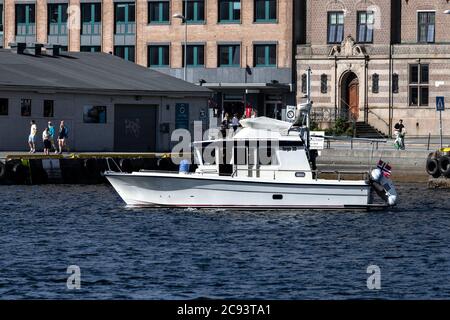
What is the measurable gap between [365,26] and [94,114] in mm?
28056

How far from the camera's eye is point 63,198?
5506cm

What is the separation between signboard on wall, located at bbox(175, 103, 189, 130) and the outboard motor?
109ft

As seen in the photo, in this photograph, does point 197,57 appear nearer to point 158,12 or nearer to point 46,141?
point 158,12

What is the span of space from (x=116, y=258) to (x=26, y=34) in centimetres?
7192

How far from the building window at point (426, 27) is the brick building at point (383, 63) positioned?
0.07 m

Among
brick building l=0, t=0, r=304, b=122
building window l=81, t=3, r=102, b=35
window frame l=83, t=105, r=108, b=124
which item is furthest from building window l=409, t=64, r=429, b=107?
window frame l=83, t=105, r=108, b=124

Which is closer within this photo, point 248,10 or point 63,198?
point 63,198

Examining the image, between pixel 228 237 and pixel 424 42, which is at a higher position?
pixel 424 42

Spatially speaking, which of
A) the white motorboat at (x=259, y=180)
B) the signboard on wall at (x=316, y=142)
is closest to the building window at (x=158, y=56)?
the signboard on wall at (x=316, y=142)

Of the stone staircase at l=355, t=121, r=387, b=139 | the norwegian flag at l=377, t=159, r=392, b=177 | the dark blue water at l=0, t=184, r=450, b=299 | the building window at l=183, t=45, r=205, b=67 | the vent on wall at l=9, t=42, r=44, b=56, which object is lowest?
the dark blue water at l=0, t=184, r=450, b=299

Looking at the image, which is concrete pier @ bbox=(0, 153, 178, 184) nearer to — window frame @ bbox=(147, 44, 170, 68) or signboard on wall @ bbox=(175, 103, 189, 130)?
signboard on wall @ bbox=(175, 103, 189, 130)

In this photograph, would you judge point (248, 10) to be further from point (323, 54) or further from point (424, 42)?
point (424, 42)

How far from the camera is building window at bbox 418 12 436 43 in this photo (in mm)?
93875
